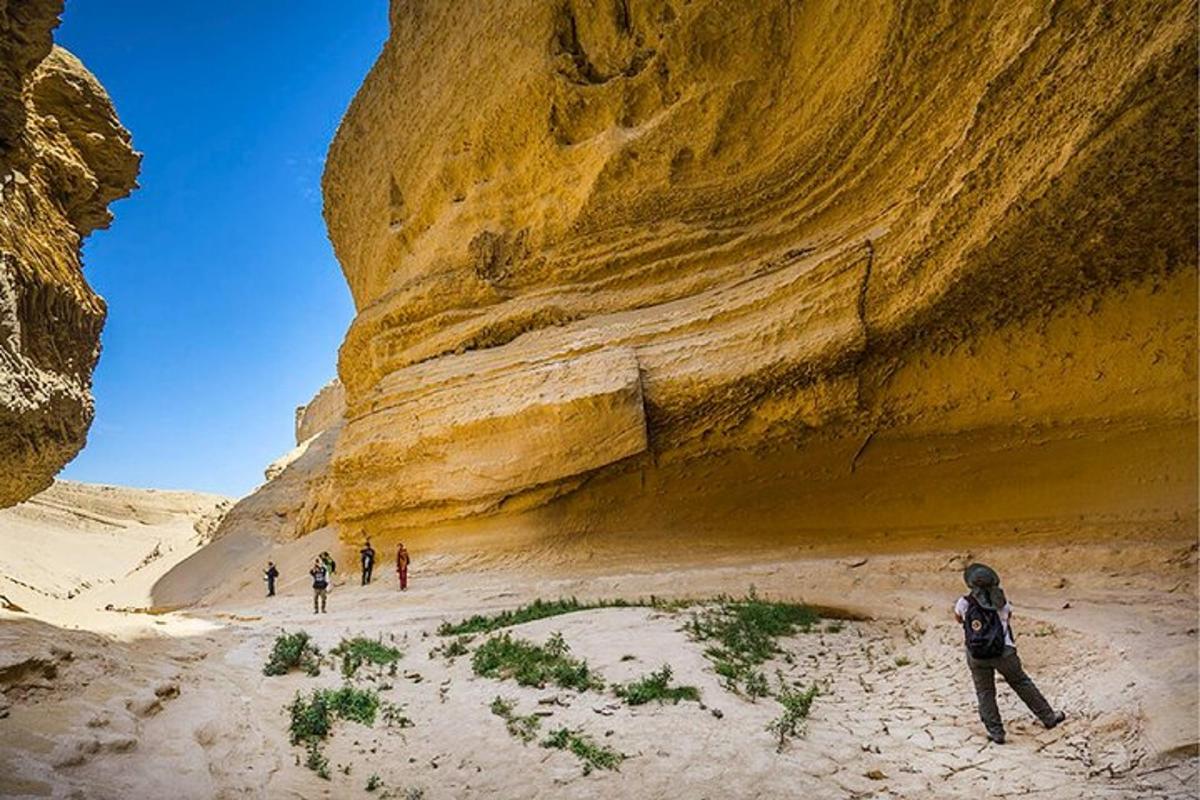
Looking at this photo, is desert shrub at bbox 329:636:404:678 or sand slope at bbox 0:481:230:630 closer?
desert shrub at bbox 329:636:404:678

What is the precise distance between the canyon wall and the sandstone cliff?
18.1 feet

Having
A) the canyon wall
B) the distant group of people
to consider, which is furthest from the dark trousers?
the distant group of people

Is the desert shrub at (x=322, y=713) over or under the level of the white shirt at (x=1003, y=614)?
under

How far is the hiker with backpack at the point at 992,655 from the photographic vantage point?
→ 13.4 feet

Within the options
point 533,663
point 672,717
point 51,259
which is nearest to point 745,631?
point 533,663

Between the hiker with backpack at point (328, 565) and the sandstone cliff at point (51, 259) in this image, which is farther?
the hiker with backpack at point (328, 565)

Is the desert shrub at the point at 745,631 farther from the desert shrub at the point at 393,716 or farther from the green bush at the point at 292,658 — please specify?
the green bush at the point at 292,658

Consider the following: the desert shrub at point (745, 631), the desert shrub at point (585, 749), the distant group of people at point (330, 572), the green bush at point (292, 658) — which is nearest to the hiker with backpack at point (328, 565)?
the distant group of people at point (330, 572)

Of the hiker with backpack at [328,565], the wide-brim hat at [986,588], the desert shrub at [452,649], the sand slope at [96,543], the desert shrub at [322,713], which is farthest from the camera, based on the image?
the sand slope at [96,543]

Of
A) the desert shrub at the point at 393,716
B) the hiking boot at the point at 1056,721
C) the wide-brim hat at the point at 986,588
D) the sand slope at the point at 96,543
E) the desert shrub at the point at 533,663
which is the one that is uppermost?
the sand slope at the point at 96,543

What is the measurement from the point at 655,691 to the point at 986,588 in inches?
93.3

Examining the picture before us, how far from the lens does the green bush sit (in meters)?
5.79

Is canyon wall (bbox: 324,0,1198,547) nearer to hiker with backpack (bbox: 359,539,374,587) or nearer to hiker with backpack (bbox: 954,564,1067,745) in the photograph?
hiker with backpack (bbox: 359,539,374,587)

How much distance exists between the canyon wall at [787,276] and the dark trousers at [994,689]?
18.0 ft
